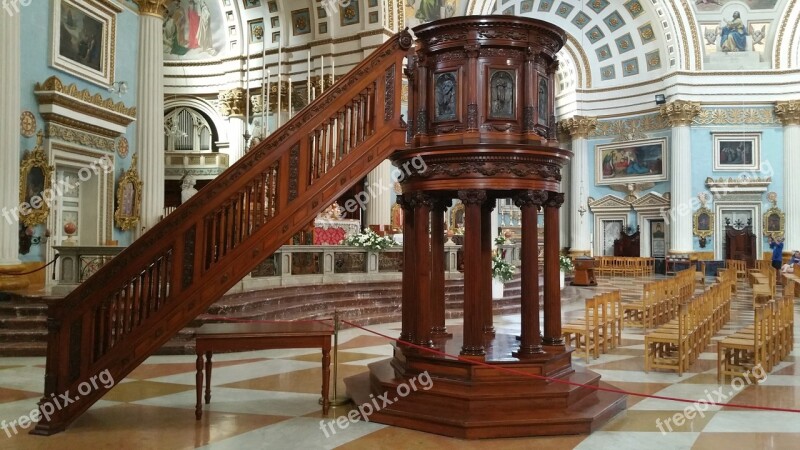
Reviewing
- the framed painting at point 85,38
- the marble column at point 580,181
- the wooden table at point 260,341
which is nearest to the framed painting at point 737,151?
the marble column at point 580,181

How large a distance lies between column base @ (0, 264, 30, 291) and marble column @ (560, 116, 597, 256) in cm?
2617

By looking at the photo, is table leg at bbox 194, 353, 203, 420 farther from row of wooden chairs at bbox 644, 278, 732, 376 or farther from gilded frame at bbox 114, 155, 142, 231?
gilded frame at bbox 114, 155, 142, 231

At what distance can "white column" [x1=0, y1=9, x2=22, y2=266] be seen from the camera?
1080 centimetres

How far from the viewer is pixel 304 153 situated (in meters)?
5.88

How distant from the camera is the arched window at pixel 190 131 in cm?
2616

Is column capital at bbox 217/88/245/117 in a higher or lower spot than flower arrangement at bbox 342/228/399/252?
higher

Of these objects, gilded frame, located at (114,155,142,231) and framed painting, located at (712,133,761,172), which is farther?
framed painting, located at (712,133,761,172)

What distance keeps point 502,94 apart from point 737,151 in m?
26.7

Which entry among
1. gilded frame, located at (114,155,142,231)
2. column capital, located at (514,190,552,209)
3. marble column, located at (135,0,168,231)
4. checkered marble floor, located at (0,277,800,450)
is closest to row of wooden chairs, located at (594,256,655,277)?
marble column, located at (135,0,168,231)

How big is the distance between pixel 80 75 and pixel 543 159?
10.9m

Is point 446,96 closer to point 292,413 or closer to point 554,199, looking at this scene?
point 554,199

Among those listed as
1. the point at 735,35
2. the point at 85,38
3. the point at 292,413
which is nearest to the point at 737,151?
the point at 735,35

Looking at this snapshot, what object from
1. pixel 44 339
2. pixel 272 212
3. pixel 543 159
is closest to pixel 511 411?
pixel 543 159

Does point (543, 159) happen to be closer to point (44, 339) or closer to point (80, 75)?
point (44, 339)
